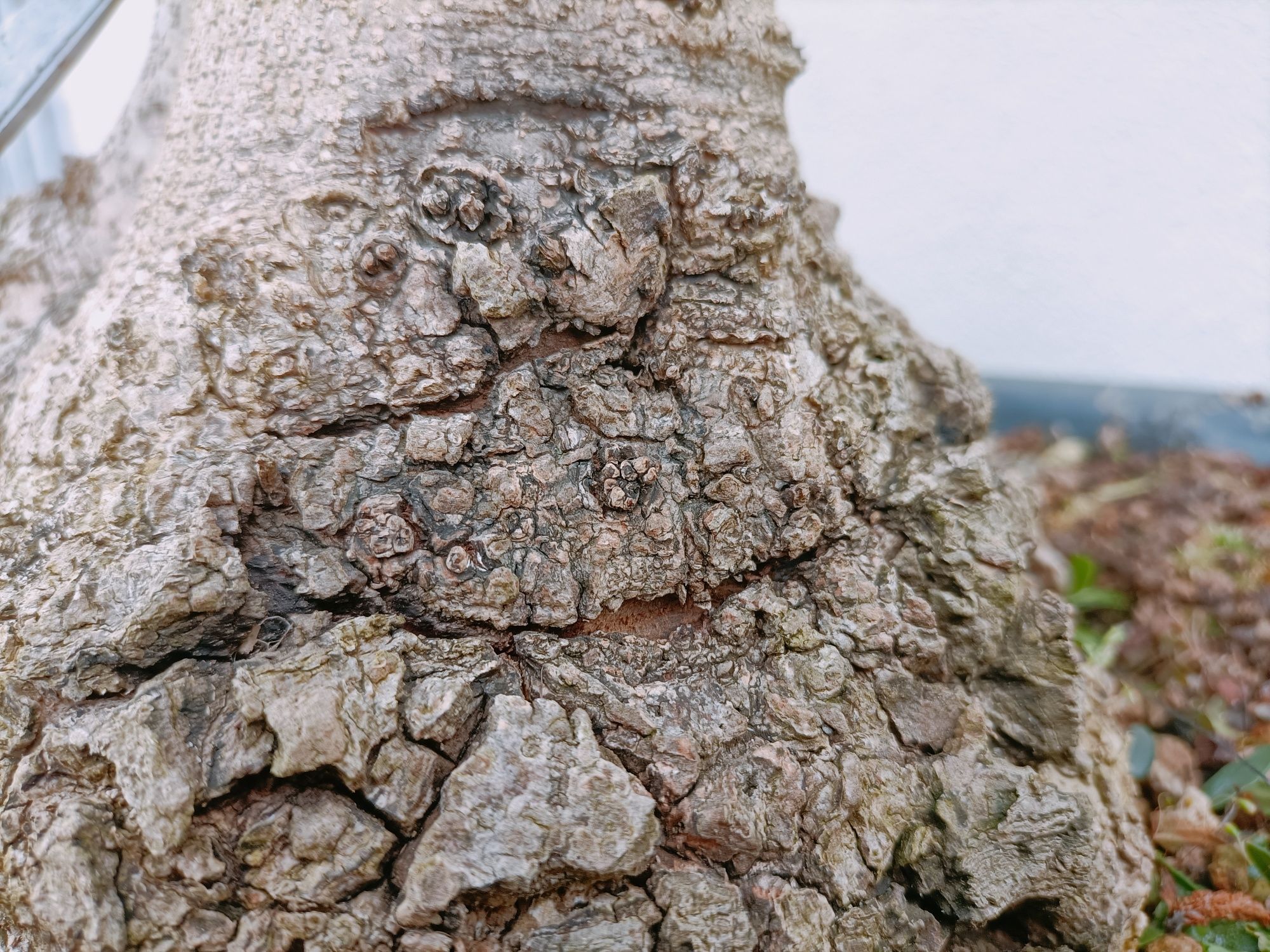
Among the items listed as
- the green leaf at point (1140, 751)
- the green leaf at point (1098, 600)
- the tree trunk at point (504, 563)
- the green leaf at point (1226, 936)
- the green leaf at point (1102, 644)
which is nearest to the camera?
the tree trunk at point (504, 563)

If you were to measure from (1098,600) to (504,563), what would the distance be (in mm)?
1443

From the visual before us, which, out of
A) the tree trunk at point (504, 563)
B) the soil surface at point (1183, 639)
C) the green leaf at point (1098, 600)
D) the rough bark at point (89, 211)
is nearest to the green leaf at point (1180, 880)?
the soil surface at point (1183, 639)

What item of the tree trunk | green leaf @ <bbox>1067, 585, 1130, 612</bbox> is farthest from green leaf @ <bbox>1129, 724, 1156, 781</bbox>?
green leaf @ <bbox>1067, 585, 1130, 612</bbox>

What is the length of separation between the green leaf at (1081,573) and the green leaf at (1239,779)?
522 millimetres

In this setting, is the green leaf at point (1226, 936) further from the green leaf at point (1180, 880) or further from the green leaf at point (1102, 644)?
the green leaf at point (1102, 644)

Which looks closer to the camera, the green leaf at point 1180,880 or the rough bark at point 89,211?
the green leaf at point 1180,880

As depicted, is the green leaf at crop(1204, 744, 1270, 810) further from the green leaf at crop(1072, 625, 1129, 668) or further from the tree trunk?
the tree trunk

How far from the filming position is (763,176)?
951 mm

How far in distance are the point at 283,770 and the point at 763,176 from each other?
85cm

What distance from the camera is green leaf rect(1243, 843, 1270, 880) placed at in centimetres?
106

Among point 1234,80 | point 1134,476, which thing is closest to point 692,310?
point 1234,80

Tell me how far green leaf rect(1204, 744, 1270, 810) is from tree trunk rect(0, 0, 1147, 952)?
34 cm

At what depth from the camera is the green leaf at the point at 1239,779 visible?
119cm

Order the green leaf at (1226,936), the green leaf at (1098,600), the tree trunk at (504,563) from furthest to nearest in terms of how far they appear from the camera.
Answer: the green leaf at (1098,600) < the green leaf at (1226,936) < the tree trunk at (504,563)
